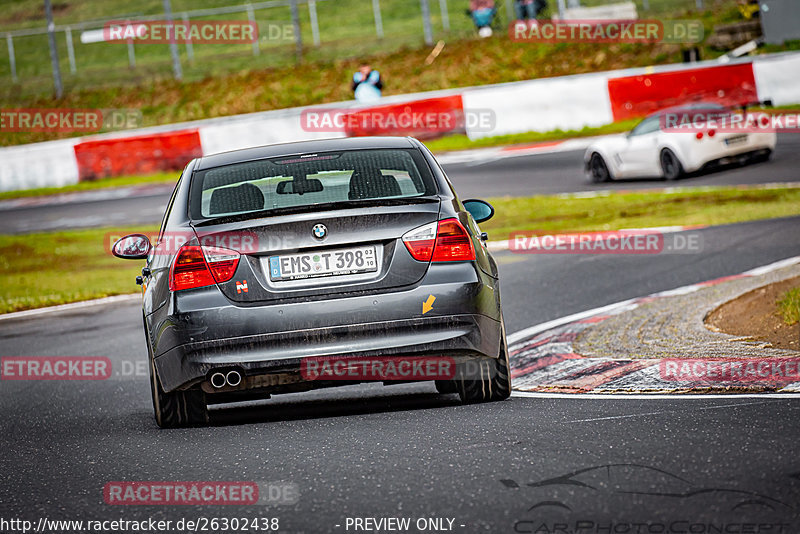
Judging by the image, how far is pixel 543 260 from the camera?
48.3 ft

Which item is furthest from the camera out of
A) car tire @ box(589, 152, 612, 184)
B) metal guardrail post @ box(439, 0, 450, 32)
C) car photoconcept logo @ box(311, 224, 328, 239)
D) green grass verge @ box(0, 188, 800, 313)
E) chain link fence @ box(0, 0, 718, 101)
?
metal guardrail post @ box(439, 0, 450, 32)

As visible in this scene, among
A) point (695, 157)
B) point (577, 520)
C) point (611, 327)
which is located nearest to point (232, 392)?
point (577, 520)

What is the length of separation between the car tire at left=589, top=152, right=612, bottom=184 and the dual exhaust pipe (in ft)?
52.0

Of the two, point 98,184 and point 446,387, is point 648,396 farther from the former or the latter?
point 98,184

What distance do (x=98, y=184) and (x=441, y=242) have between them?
78.1 ft

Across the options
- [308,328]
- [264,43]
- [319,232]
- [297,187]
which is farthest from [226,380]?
[264,43]

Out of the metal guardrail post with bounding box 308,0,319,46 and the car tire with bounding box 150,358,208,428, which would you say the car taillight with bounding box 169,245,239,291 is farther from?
the metal guardrail post with bounding box 308,0,319,46

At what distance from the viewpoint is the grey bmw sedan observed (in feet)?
21.5

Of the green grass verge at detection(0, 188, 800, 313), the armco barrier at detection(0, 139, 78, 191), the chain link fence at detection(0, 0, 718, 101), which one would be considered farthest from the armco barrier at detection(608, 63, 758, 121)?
the armco barrier at detection(0, 139, 78, 191)

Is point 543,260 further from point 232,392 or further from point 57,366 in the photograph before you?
point 232,392

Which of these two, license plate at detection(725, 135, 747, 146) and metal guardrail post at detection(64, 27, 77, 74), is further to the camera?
metal guardrail post at detection(64, 27, 77, 74)

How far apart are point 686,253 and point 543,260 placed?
1638 mm

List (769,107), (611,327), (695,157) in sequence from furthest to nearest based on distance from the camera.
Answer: (769,107) < (695,157) < (611,327)

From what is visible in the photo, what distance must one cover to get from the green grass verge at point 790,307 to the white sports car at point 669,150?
11391 millimetres
